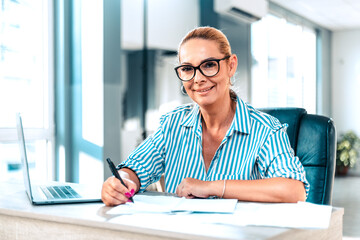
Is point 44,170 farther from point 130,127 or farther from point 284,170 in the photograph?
point 284,170

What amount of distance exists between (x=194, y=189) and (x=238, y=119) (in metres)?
0.39

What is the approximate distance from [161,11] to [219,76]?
2598 mm

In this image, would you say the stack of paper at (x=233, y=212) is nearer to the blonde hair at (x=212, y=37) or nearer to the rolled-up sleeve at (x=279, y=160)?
the rolled-up sleeve at (x=279, y=160)

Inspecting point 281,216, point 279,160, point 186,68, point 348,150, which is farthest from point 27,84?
point 348,150

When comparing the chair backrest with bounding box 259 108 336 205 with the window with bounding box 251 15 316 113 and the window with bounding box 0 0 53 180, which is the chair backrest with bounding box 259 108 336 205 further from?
the window with bounding box 251 15 316 113

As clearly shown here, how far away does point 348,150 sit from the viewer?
309 inches

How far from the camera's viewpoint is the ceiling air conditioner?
459 centimetres

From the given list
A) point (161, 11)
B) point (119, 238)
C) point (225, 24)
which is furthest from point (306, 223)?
point (225, 24)

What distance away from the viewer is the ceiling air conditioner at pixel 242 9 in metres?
4.59

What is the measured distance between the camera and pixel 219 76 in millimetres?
1504

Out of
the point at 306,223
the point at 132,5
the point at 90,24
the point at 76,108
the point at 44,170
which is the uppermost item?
the point at 132,5

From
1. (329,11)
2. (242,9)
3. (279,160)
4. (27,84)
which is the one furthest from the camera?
(329,11)

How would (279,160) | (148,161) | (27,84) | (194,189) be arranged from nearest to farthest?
(194,189)
(279,160)
(148,161)
(27,84)

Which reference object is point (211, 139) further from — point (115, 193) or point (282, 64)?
point (282, 64)
